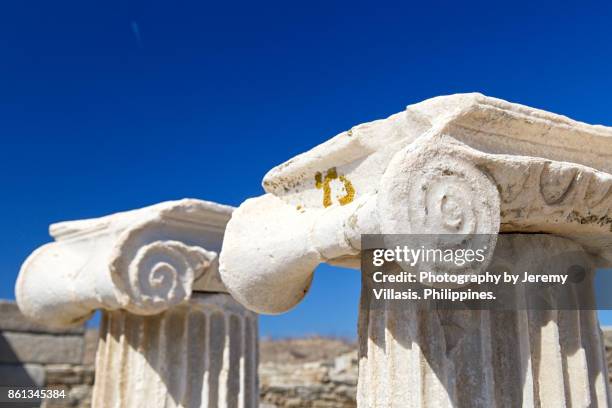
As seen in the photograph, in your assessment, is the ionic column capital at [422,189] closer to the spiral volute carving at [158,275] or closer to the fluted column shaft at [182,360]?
the spiral volute carving at [158,275]

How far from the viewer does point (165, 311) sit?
3398 mm

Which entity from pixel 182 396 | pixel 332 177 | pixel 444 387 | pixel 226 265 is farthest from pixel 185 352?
pixel 444 387

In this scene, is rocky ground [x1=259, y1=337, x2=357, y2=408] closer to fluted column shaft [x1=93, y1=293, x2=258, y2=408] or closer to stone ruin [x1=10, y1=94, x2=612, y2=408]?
fluted column shaft [x1=93, y1=293, x2=258, y2=408]

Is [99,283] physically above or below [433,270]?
above

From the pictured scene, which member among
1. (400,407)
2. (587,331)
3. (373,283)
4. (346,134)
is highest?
(346,134)

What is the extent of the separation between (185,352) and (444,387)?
5.90 ft

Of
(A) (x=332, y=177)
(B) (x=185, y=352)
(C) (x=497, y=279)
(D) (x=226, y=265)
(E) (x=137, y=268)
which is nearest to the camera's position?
(C) (x=497, y=279)

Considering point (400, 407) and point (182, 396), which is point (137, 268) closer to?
point (182, 396)

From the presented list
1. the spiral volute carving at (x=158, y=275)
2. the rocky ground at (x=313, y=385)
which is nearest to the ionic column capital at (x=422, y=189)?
the spiral volute carving at (x=158, y=275)

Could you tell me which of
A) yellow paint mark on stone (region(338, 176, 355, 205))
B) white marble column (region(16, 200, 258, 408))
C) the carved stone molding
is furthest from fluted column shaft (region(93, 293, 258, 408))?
yellow paint mark on stone (region(338, 176, 355, 205))

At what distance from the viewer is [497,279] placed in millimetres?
2047

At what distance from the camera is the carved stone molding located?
316cm

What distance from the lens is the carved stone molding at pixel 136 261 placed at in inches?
125

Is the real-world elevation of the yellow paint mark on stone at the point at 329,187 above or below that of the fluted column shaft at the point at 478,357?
above
